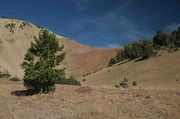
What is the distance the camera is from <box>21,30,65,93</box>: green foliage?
141ft

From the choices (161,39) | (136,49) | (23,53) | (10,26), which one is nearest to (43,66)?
(136,49)

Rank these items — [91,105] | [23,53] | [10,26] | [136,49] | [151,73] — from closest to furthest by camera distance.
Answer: [91,105] < [151,73] < [136,49] < [23,53] < [10,26]

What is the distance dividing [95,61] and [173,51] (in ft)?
245

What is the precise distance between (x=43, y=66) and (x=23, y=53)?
99.2m

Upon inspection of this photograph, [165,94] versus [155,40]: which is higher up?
[155,40]

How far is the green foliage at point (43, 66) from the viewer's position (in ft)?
141

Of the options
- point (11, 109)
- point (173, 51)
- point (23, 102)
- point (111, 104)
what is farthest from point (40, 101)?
point (173, 51)

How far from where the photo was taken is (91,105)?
32812mm

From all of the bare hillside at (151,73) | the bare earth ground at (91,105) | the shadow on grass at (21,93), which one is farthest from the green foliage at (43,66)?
the bare hillside at (151,73)

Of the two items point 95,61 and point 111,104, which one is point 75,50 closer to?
point 95,61

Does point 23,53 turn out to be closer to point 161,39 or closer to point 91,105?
point 161,39

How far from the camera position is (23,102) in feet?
122

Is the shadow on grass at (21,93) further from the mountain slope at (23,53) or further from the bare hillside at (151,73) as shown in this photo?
the mountain slope at (23,53)

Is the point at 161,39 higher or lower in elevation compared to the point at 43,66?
higher
